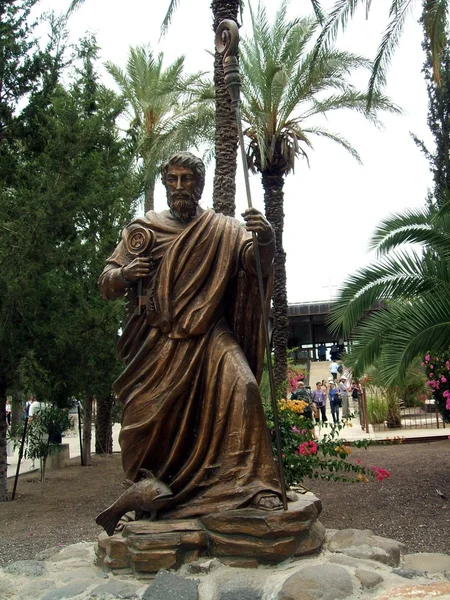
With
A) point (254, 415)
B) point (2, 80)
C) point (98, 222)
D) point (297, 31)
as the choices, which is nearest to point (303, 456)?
point (254, 415)

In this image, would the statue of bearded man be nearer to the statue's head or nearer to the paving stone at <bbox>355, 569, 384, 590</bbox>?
the statue's head

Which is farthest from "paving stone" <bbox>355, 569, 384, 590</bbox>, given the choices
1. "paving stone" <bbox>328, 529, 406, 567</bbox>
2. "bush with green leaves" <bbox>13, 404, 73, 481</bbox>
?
"bush with green leaves" <bbox>13, 404, 73, 481</bbox>

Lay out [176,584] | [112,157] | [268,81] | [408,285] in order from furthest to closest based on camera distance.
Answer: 1. [268,81]
2. [112,157]
3. [408,285]
4. [176,584]

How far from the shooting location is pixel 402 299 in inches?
393

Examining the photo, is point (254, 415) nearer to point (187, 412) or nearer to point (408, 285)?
point (187, 412)

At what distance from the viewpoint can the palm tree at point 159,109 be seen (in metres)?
15.8

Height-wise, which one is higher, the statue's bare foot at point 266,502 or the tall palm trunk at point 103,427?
the tall palm trunk at point 103,427

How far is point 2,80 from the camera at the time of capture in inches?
478

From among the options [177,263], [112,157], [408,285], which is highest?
[112,157]

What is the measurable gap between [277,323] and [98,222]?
4.47m

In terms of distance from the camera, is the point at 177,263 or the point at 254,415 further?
the point at 177,263

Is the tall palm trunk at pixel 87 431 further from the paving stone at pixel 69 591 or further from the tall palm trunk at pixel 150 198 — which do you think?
the paving stone at pixel 69 591

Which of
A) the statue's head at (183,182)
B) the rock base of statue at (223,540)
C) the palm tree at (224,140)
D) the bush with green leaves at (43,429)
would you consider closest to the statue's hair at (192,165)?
the statue's head at (183,182)

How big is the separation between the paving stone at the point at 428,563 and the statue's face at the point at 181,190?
2.44 metres
